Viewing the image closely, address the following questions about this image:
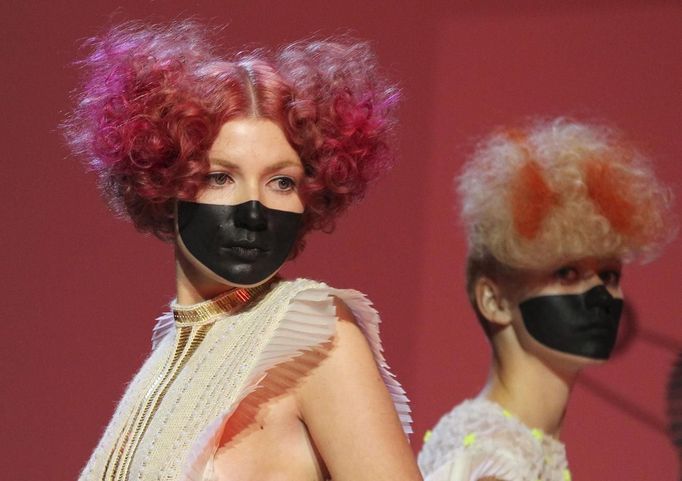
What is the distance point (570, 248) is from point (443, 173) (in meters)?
0.74

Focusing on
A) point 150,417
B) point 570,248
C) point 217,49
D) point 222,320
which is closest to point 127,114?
point 217,49

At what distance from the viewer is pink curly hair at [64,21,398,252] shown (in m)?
1.89

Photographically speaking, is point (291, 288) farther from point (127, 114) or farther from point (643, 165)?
point (643, 165)

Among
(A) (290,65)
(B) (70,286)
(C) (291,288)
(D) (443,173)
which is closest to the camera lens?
(C) (291,288)

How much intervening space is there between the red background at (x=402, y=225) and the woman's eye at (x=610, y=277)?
0.69 meters

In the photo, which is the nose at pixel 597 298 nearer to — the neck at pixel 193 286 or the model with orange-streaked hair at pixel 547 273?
the model with orange-streaked hair at pixel 547 273

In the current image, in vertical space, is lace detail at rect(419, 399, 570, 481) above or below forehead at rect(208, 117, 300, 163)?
below

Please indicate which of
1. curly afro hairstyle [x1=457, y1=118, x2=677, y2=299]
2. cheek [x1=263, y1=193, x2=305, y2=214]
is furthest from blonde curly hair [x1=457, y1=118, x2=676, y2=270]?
cheek [x1=263, y1=193, x2=305, y2=214]

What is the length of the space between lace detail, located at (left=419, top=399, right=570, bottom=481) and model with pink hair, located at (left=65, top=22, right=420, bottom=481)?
2.31 feet

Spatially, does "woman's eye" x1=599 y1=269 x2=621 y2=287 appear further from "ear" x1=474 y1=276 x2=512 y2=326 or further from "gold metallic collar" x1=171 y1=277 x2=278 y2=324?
"gold metallic collar" x1=171 y1=277 x2=278 y2=324

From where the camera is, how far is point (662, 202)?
2.90 metres

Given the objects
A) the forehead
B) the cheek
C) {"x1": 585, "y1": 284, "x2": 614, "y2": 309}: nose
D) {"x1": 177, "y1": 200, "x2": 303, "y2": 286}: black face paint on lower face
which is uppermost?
the forehead

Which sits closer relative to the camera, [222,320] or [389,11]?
[222,320]

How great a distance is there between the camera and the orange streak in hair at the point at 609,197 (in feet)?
9.11
